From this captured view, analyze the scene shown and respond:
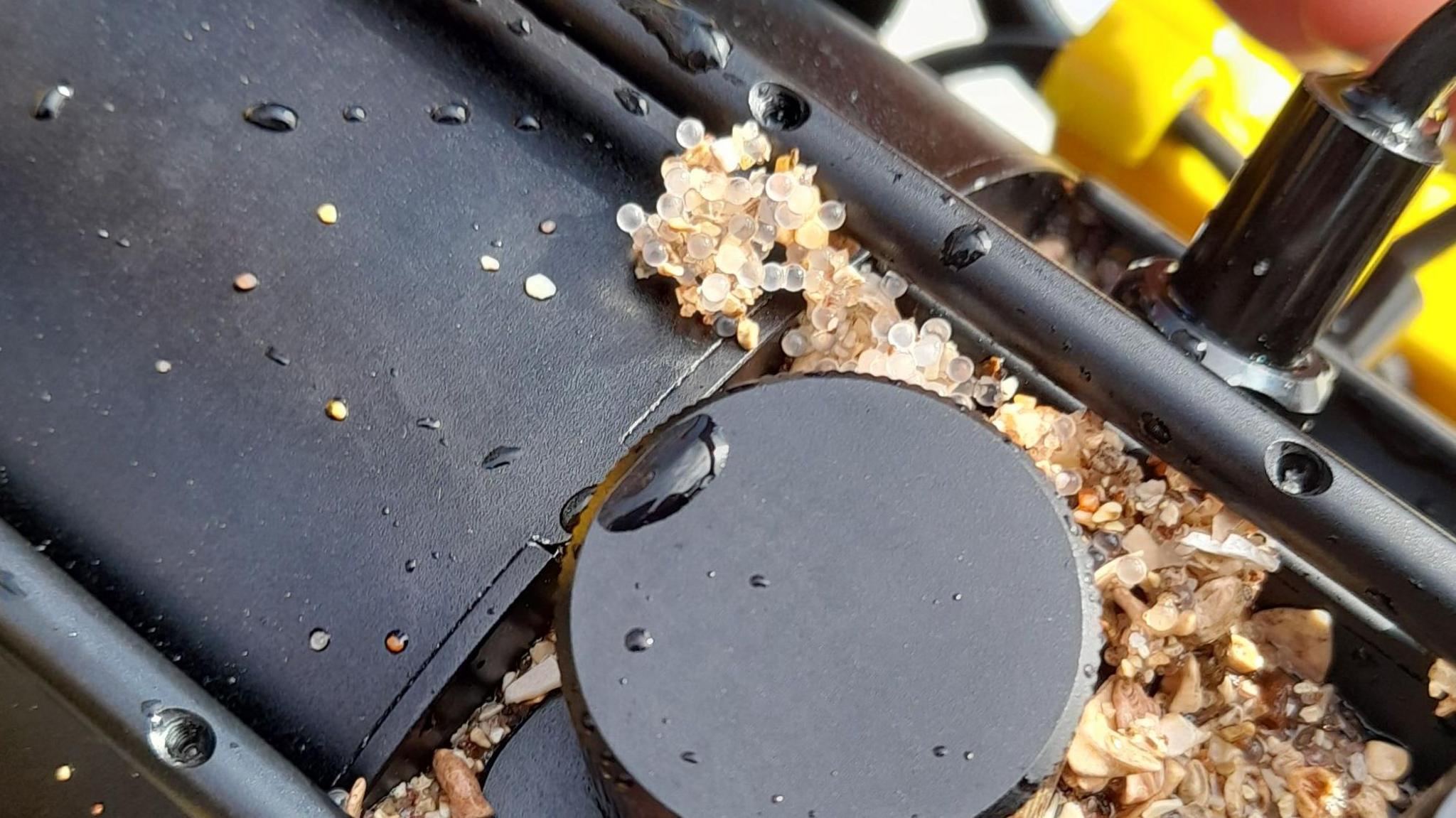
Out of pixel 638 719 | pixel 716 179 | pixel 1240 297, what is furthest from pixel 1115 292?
pixel 638 719

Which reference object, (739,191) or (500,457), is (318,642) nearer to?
(500,457)

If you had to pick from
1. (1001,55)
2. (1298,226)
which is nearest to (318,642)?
(1298,226)

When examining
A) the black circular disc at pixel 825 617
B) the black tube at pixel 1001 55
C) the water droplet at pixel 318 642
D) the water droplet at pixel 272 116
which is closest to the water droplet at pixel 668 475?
the black circular disc at pixel 825 617

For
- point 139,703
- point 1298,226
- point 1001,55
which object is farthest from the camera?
point 1001,55

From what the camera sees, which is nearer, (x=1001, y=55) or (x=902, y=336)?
(x=902, y=336)

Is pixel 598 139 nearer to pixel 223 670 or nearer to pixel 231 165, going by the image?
pixel 231 165

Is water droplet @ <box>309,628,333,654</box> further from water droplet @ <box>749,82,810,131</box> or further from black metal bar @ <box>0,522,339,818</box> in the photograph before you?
water droplet @ <box>749,82,810,131</box>
